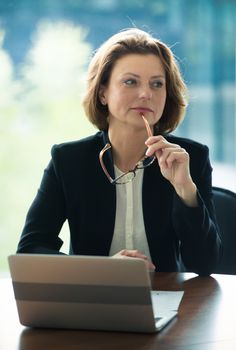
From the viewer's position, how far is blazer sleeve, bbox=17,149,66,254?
1.99 m

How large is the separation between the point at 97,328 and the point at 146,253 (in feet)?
2.60

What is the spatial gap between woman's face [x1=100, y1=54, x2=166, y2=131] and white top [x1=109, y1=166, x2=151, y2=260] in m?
0.22

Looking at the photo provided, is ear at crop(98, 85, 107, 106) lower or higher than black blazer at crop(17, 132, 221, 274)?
higher

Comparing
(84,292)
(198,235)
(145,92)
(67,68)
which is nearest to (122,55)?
(145,92)

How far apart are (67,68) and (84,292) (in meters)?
2.28

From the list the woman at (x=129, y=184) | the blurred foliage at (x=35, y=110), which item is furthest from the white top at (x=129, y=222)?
the blurred foliage at (x=35, y=110)

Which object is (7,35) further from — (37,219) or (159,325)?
(159,325)

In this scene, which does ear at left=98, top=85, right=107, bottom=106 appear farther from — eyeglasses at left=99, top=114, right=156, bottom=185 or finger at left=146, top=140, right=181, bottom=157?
finger at left=146, top=140, right=181, bottom=157

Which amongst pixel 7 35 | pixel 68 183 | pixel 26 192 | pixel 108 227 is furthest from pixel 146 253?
pixel 7 35

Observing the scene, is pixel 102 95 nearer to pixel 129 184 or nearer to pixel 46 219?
pixel 129 184

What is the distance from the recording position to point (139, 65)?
2135 mm

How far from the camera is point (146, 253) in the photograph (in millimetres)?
2100

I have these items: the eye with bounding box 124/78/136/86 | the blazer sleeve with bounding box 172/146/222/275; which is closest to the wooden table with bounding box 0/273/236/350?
the blazer sleeve with bounding box 172/146/222/275

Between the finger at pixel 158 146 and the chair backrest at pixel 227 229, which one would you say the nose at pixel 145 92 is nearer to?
the finger at pixel 158 146
